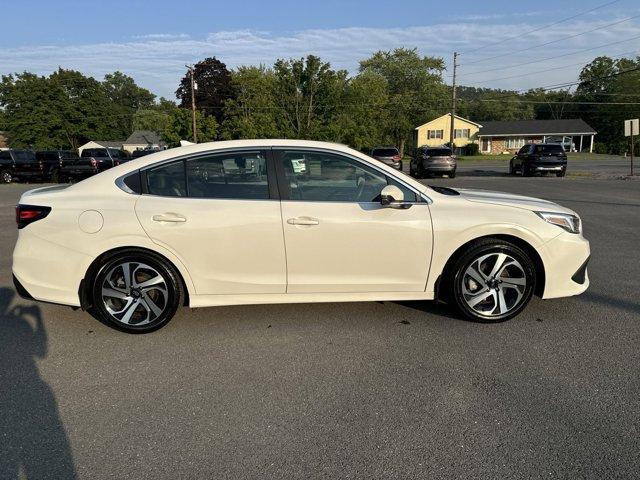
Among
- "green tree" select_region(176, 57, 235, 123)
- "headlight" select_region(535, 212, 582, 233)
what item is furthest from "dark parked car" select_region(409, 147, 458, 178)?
"green tree" select_region(176, 57, 235, 123)

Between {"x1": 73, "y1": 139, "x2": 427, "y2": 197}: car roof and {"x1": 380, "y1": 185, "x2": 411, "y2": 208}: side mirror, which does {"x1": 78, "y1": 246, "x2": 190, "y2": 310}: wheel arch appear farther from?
{"x1": 380, "y1": 185, "x2": 411, "y2": 208}: side mirror

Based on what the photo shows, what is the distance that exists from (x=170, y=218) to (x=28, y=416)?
1.73 m

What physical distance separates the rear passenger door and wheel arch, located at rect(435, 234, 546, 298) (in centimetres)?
140

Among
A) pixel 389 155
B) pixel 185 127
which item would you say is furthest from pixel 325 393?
pixel 185 127

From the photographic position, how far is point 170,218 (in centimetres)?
400

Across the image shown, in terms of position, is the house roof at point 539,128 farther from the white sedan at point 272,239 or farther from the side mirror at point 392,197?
the side mirror at point 392,197

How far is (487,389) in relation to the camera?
319 centimetres

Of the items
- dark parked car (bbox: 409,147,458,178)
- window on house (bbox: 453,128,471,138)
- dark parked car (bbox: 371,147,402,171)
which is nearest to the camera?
dark parked car (bbox: 409,147,458,178)

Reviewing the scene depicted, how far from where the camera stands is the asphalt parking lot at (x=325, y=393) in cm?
249

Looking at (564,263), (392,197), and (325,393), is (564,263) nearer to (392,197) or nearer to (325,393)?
(392,197)

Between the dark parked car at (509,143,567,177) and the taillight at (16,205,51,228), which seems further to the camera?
the dark parked car at (509,143,567,177)

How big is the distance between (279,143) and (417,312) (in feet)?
6.66

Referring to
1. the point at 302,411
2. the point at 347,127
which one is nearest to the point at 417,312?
the point at 302,411

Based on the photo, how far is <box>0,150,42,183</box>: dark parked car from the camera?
25.9m
